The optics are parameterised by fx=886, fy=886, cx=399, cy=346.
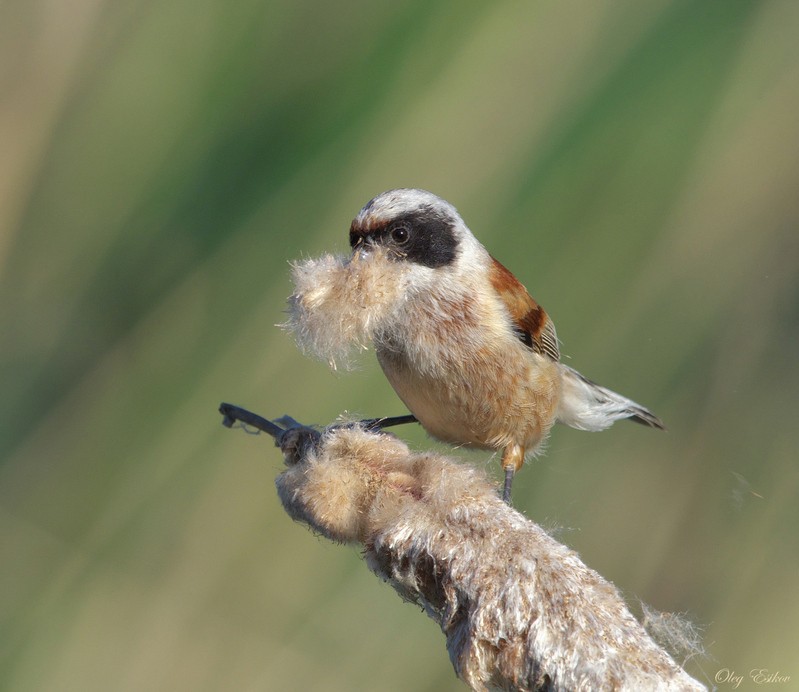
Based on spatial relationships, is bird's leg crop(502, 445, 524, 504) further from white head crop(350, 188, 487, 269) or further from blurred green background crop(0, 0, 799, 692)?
white head crop(350, 188, 487, 269)

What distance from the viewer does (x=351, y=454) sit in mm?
1468

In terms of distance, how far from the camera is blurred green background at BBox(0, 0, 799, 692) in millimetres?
1870

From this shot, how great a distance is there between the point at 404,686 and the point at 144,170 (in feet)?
4.25

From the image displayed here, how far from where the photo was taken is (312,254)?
2.04m

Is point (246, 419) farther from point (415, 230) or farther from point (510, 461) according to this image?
point (510, 461)

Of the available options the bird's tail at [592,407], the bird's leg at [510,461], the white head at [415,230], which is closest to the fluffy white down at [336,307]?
the white head at [415,230]

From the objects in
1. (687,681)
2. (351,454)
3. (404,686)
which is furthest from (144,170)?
(687,681)

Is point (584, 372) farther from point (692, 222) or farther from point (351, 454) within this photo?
point (351, 454)

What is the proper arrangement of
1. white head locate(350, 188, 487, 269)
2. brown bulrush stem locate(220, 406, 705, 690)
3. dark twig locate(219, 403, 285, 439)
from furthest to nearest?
white head locate(350, 188, 487, 269), dark twig locate(219, 403, 285, 439), brown bulrush stem locate(220, 406, 705, 690)

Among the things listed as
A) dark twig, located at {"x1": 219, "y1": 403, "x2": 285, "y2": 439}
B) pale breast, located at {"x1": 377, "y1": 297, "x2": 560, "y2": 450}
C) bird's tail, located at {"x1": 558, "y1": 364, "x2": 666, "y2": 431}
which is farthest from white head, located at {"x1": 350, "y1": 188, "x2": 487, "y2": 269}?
bird's tail, located at {"x1": 558, "y1": 364, "x2": 666, "y2": 431}

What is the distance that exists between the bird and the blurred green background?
0.09 metres

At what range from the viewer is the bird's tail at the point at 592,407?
2.53 m

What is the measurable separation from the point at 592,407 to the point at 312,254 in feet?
3.39

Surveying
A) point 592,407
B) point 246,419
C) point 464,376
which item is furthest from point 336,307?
point 592,407
